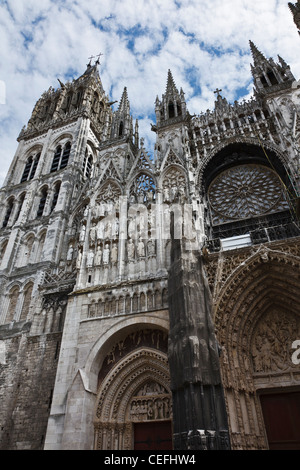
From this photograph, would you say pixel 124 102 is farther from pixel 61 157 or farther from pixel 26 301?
pixel 26 301

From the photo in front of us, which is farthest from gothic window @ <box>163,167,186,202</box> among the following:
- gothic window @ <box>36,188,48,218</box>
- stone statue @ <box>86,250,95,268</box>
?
gothic window @ <box>36,188,48,218</box>

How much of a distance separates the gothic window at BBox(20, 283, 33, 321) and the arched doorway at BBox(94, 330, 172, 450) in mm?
6007

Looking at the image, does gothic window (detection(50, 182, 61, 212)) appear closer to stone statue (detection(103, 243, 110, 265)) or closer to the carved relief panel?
stone statue (detection(103, 243, 110, 265))

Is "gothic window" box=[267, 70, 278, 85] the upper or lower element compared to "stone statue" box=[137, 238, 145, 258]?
upper

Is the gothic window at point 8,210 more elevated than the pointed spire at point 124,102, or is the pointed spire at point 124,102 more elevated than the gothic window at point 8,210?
→ the pointed spire at point 124,102

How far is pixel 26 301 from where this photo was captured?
667 inches

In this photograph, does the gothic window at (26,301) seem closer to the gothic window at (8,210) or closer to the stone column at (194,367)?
the gothic window at (8,210)

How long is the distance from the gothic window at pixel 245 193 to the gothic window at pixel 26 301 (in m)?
9.90

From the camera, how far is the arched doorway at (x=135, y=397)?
11.3m

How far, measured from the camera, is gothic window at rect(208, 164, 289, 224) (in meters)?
15.7

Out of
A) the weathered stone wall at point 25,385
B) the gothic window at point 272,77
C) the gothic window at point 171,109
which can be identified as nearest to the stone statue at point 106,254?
the weathered stone wall at point 25,385

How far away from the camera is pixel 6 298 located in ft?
57.2

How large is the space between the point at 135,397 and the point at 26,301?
790 cm
